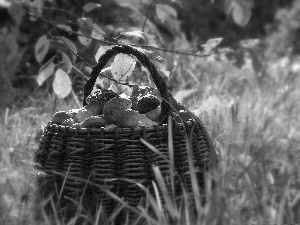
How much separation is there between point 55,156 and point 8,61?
1854 mm

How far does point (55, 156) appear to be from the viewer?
1.69 metres

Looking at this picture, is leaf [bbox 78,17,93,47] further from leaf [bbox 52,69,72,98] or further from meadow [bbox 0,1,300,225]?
meadow [bbox 0,1,300,225]

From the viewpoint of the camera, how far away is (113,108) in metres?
1.72

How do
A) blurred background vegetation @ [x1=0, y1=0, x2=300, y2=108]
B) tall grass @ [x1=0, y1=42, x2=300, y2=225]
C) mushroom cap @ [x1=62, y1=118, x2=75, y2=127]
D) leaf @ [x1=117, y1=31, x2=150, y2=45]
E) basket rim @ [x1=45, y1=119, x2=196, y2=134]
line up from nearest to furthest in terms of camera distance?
tall grass @ [x1=0, y1=42, x2=300, y2=225]
basket rim @ [x1=45, y1=119, x2=196, y2=134]
mushroom cap @ [x1=62, y1=118, x2=75, y2=127]
leaf @ [x1=117, y1=31, x2=150, y2=45]
blurred background vegetation @ [x1=0, y1=0, x2=300, y2=108]

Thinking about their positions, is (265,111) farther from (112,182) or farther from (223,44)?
(223,44)

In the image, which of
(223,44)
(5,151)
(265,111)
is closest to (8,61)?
(5,151)

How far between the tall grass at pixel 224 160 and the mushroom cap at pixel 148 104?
277 mm

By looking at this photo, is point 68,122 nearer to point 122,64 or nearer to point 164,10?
point 122,64

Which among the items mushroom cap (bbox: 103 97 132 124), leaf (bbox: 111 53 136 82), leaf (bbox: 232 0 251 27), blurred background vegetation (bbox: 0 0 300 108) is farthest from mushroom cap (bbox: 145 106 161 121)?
leaf (bbox: 232 0 251 27)

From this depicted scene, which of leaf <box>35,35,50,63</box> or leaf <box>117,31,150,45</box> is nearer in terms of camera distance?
leaf <box>117,31,150,45</box>

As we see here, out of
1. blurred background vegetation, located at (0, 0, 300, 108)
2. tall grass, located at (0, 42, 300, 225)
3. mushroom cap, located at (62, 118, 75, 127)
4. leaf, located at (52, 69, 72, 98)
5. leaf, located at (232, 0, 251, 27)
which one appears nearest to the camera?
leaf, located at (232, 0, 251, 27)

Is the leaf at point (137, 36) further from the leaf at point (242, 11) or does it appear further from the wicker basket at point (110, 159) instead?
the leaf at point (242, 11)

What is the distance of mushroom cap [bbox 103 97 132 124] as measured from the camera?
171 centimetres

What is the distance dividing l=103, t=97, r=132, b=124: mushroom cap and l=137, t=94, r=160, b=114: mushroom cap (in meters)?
0.07
